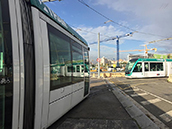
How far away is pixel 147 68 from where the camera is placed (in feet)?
51.4

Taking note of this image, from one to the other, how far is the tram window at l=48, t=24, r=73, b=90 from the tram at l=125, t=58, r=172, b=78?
45.0ft

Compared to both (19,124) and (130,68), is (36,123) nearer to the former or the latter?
(19,124)

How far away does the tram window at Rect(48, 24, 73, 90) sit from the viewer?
8.82ft

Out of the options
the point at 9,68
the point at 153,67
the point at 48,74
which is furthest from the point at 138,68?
→ the point at 9,68

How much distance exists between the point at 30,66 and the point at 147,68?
16.7 metres

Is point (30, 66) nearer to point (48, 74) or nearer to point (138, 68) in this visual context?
point (48, 74)

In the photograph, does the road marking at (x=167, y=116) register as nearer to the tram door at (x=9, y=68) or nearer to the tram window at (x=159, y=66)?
the tram door at (x=9, y=68)

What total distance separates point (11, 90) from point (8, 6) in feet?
4.32

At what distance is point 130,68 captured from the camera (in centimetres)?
1559

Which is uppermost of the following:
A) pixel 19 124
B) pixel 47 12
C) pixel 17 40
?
pixel 47 12

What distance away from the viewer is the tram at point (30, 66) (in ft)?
5.55

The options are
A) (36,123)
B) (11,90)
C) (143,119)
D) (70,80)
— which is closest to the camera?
(11,90)

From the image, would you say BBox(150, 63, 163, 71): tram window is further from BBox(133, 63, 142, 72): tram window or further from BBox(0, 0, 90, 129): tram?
BBox(0, 0, 90, 129): tram

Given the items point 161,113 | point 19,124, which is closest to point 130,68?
point 161,113
